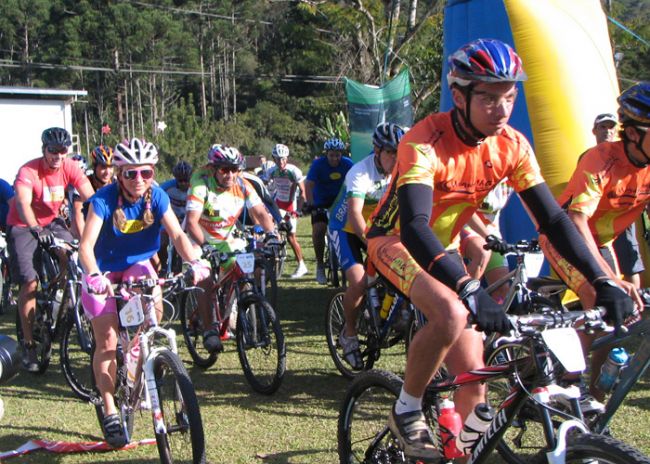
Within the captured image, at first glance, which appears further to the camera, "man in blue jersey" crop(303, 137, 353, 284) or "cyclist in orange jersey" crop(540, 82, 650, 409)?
"man in blue jersey" crop(303, 137, 353, 284)

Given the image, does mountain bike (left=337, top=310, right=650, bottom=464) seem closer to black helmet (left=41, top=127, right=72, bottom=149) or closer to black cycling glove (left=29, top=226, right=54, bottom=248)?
black cycling glove (left=29, top=226, right=54, bottom=248)

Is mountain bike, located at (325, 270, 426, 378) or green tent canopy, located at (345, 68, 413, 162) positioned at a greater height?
green tent canopy, located at (345, 68, 413, 162)

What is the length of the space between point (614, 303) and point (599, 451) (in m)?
0.63

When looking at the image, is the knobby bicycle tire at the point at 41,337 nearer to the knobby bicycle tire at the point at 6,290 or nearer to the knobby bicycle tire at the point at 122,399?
the knobby bicycle tire at the point at 122,399

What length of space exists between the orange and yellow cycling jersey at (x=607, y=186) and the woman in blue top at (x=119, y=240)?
2.24 m

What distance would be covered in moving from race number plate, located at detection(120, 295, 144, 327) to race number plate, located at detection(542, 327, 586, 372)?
2.69m

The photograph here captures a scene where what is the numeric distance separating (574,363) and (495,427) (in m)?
0.47

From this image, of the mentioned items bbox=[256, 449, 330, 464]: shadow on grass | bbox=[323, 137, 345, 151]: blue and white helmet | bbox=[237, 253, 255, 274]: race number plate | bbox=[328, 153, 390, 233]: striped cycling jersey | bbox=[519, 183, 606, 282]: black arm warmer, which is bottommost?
bbox=[256, 449, 330, 464]: shadow on grass

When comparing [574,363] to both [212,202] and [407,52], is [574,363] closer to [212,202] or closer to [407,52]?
[212,202]

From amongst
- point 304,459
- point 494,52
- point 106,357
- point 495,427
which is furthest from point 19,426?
point 494,52

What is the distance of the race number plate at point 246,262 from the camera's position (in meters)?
6.54

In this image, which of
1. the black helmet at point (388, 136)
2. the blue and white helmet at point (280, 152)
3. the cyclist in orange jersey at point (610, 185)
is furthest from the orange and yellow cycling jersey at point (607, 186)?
the blue and white helmet at point (280, 152)

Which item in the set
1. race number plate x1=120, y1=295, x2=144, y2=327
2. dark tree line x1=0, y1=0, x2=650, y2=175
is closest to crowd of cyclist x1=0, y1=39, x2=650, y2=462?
race number plate x1=120, y1=295, x2=144, y2=327

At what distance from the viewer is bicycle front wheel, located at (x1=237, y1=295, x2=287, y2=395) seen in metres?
6.35
